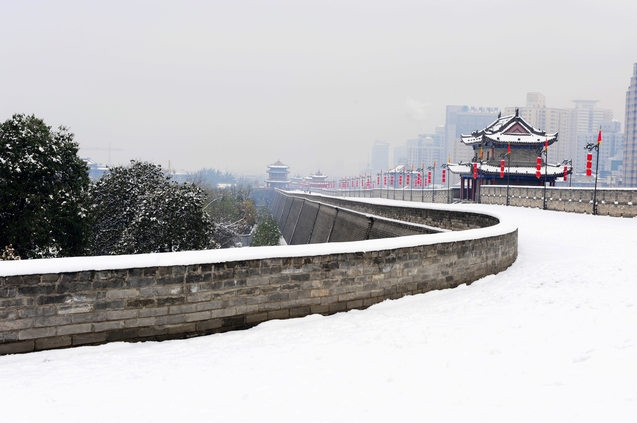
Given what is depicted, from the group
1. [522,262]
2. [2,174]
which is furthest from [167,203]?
[522,262]

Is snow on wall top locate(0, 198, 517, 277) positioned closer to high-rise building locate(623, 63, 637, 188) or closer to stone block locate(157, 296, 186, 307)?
stone block locate(157, 296, 186, 307)

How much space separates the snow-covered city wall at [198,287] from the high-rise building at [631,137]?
330ft

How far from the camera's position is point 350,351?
18.6 ft

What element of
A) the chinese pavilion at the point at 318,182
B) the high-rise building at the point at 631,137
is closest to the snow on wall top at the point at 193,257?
the high-rise building at the point at 631,137

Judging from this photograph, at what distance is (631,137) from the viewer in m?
92.8

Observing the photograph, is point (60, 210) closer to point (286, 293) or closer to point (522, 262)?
point (286, 293)

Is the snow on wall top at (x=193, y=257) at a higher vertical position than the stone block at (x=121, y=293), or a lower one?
higher

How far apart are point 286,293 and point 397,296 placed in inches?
79.3

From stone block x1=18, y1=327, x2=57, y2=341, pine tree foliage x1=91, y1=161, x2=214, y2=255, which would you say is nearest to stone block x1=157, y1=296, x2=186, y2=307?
stone block x1=18, y1=327, x2=57, y2=341

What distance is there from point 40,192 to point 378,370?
18.1 meters

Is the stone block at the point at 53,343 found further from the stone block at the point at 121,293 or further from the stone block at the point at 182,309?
the stone block at the point at 182,309

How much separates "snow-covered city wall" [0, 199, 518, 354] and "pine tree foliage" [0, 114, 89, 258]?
13.8m

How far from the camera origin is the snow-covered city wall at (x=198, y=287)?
Answer: 5496mm

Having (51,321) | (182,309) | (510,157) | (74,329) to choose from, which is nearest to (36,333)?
(51,321)
